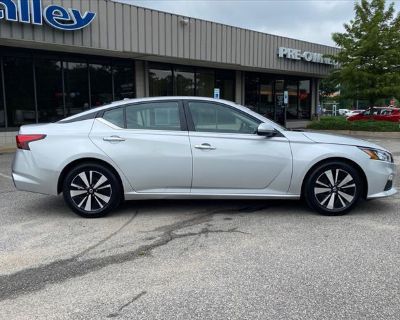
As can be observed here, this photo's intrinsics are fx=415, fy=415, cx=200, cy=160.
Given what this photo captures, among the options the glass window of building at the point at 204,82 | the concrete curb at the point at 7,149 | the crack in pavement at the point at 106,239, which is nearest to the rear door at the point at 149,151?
the crack in pavement at the point at 106,239

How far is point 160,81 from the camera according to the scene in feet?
57.8

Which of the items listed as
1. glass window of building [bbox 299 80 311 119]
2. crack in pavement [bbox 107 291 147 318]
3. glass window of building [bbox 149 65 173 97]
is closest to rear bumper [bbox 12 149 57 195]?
crack in pavement [bbox 107 291 147 318]

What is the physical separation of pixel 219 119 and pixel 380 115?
21.3 metres

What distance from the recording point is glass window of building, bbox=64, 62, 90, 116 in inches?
579

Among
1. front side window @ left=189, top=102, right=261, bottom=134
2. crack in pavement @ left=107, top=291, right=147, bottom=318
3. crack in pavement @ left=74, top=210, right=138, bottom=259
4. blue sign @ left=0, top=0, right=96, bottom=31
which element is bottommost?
crack in pavement @ left=107, top=291, right=147, bottom=318

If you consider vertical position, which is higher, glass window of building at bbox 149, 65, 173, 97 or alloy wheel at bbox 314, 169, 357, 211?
glass window of building at bbox 149, 65, 173, 97

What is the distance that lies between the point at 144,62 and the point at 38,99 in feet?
15.1

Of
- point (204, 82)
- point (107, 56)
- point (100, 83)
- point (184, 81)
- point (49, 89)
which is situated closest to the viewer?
point (49, 89)

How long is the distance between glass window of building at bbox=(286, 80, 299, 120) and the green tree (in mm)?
3546

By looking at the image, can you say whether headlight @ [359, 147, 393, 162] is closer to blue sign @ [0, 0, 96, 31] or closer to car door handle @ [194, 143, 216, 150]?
car door handle @ [194, 143, 216, 150]

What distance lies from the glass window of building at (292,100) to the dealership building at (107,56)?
2923 mm

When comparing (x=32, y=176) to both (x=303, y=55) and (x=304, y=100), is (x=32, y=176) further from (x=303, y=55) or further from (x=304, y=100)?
(x=304, y=100)

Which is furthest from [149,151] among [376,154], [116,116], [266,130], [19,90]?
[19,90]

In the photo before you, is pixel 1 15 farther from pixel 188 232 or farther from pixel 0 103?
pixel 188 232
